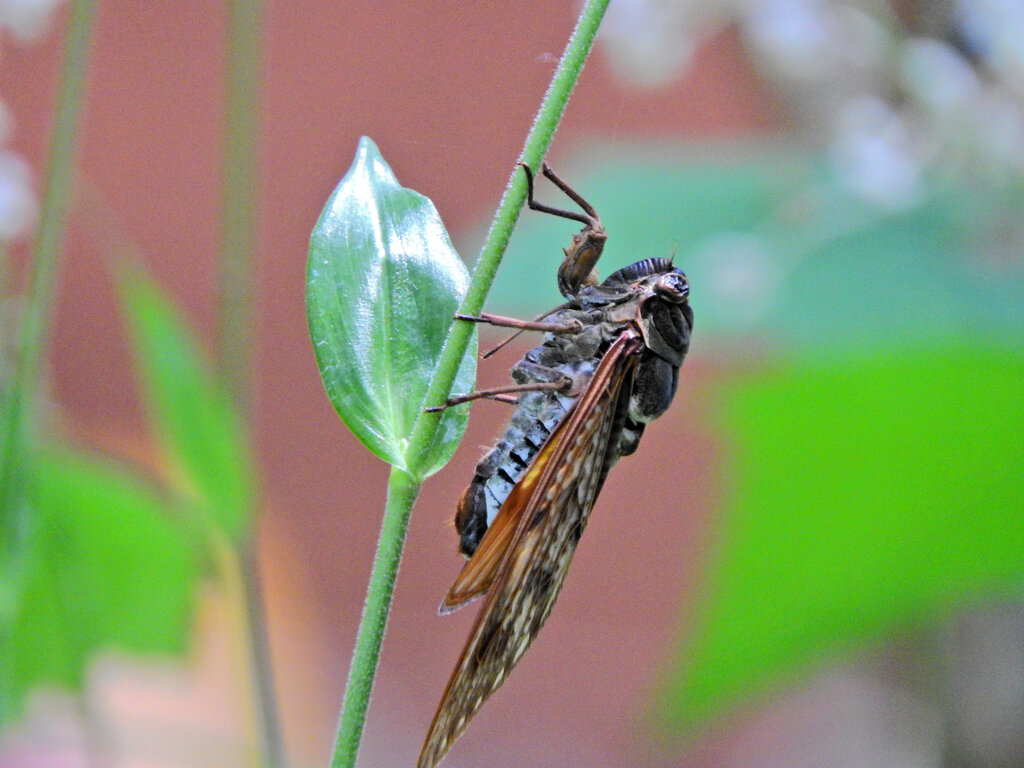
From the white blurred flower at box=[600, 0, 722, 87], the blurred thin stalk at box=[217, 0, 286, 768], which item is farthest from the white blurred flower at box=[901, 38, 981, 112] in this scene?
the blurred thin stalk at box=[217, 0, 286, 768]

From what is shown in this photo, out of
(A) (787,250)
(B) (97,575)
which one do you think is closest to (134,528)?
(B) (97,575)

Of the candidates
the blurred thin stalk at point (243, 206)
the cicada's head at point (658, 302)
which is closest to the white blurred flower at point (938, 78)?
the cicada's head at point (658, 302)

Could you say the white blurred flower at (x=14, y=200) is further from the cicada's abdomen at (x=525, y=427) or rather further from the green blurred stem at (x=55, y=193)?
the cicada's abdomen at (x=525, y=427)

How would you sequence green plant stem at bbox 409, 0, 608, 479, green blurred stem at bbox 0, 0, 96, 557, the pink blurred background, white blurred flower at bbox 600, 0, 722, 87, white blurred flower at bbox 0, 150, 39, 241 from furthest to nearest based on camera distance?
1. the pink blurred background
2. white blurred flower at bbox 600, 0, 722, 87
3. white blurred flower at bbox 0, 150, 39, 241
4. green blurred stem at bbox 0, 0, 96, 557
5. green plant stem at bbox 409, 0, 608, 479

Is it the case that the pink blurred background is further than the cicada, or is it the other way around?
the pink blurred background

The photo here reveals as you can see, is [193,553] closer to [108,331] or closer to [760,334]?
[760,334]

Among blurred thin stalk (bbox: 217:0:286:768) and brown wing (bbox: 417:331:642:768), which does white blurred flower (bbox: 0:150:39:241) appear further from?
brown wing (bbox: 417:331:642:768)

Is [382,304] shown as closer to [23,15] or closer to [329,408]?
[23,15]
